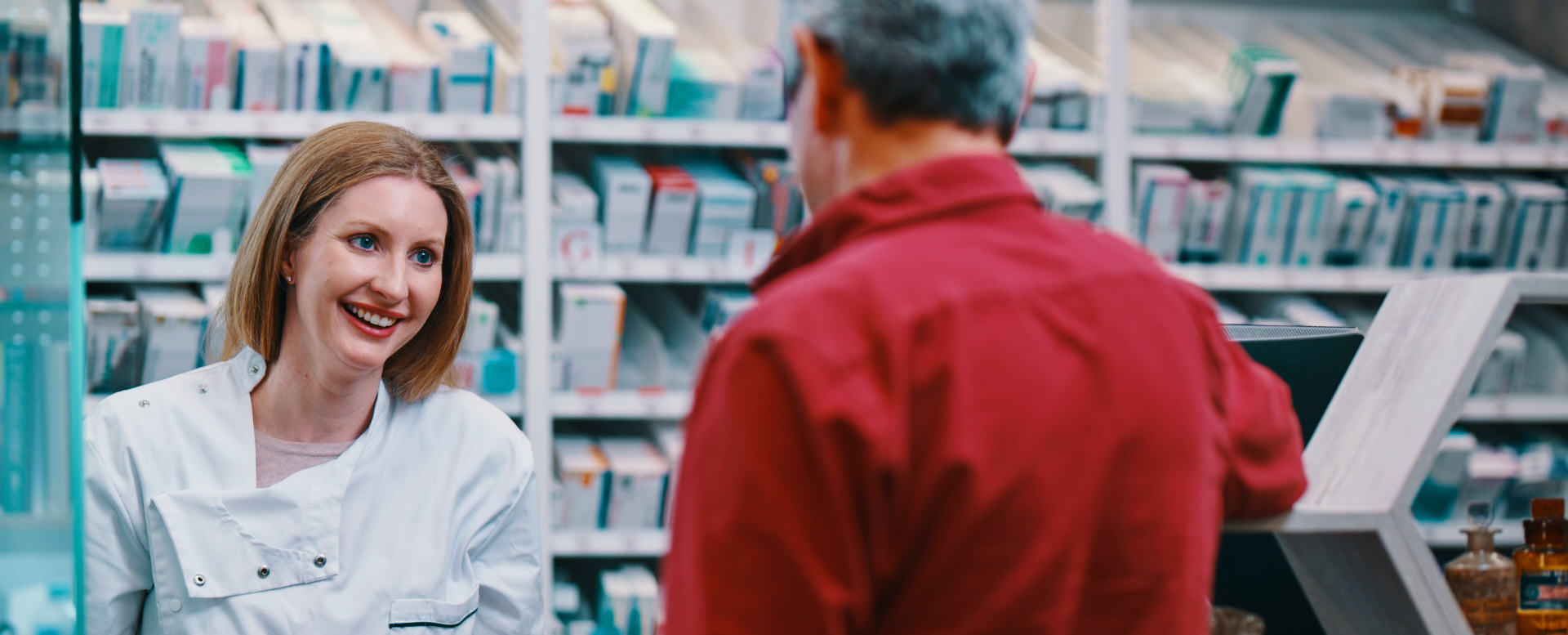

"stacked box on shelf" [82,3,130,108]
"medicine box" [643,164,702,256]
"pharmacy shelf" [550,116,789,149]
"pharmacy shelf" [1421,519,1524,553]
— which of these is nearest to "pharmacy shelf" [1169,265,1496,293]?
"pharmacy shelf" [1421,519,1524,553]

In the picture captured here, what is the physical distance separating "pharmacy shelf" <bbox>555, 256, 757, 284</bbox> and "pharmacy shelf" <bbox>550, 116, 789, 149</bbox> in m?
0.31

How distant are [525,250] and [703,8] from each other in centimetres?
94

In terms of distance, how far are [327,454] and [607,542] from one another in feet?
5.62

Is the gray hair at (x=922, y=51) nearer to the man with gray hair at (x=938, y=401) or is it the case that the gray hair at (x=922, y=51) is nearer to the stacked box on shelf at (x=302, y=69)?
the man with gray hair at (x=938, y=401)

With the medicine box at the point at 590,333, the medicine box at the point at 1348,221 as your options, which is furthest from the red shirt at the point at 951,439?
the medicine box at the point at 1348,221

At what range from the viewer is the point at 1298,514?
1.08 meters

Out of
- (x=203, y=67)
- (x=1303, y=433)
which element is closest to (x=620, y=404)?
(x=203, y=67)

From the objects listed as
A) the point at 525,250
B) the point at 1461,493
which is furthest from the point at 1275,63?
the point at 525,250

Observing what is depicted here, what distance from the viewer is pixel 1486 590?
4.42 feet

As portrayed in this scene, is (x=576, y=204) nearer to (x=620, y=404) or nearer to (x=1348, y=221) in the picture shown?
(x=620, y=404)

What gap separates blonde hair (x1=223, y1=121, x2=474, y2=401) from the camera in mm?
1683

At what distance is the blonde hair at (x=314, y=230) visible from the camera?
1683mm

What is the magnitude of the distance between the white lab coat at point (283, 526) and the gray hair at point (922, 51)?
1078 mm

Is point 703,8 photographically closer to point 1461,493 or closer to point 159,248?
point 159,248
